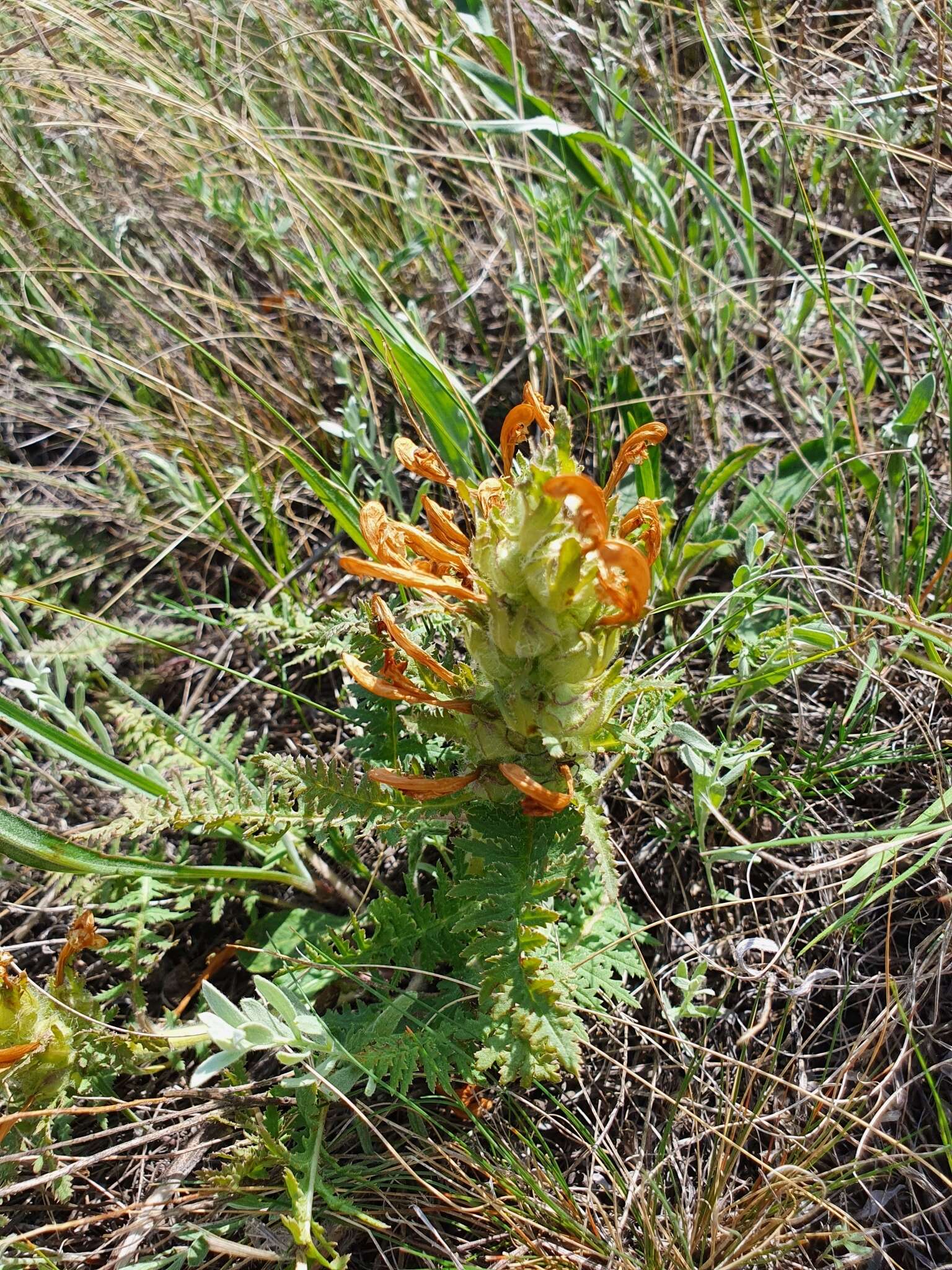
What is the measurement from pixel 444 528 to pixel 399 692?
0.32m

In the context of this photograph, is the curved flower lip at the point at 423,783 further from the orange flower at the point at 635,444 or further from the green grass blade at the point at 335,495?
the green grass blade at the point at 335,495

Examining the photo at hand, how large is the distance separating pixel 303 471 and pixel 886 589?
1.53 m

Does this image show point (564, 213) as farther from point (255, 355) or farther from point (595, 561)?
point (595, 561)

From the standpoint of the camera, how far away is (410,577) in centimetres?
158

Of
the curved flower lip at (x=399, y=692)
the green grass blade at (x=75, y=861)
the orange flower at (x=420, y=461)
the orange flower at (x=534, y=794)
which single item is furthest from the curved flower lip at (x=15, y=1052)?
the orange flower at (x=420, y=461)

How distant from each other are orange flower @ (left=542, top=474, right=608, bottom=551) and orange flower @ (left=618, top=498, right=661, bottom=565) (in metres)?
0.24

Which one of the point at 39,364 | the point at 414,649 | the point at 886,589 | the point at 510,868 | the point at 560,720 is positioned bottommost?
the point at 886,589

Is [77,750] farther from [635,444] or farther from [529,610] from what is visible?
[635,444]

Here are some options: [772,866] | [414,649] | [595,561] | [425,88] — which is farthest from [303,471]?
[425,88]

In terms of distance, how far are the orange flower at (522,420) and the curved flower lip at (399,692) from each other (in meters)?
0.44

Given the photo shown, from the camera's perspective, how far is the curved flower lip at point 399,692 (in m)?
1.67

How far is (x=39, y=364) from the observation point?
3467 mm

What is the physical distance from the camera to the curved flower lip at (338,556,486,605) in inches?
61.0

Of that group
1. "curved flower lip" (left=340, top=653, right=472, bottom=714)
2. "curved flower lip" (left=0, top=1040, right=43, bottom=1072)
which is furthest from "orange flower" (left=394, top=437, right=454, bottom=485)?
"curved flower lip" (left=0, top=1040, right=43, bottom=1072)
